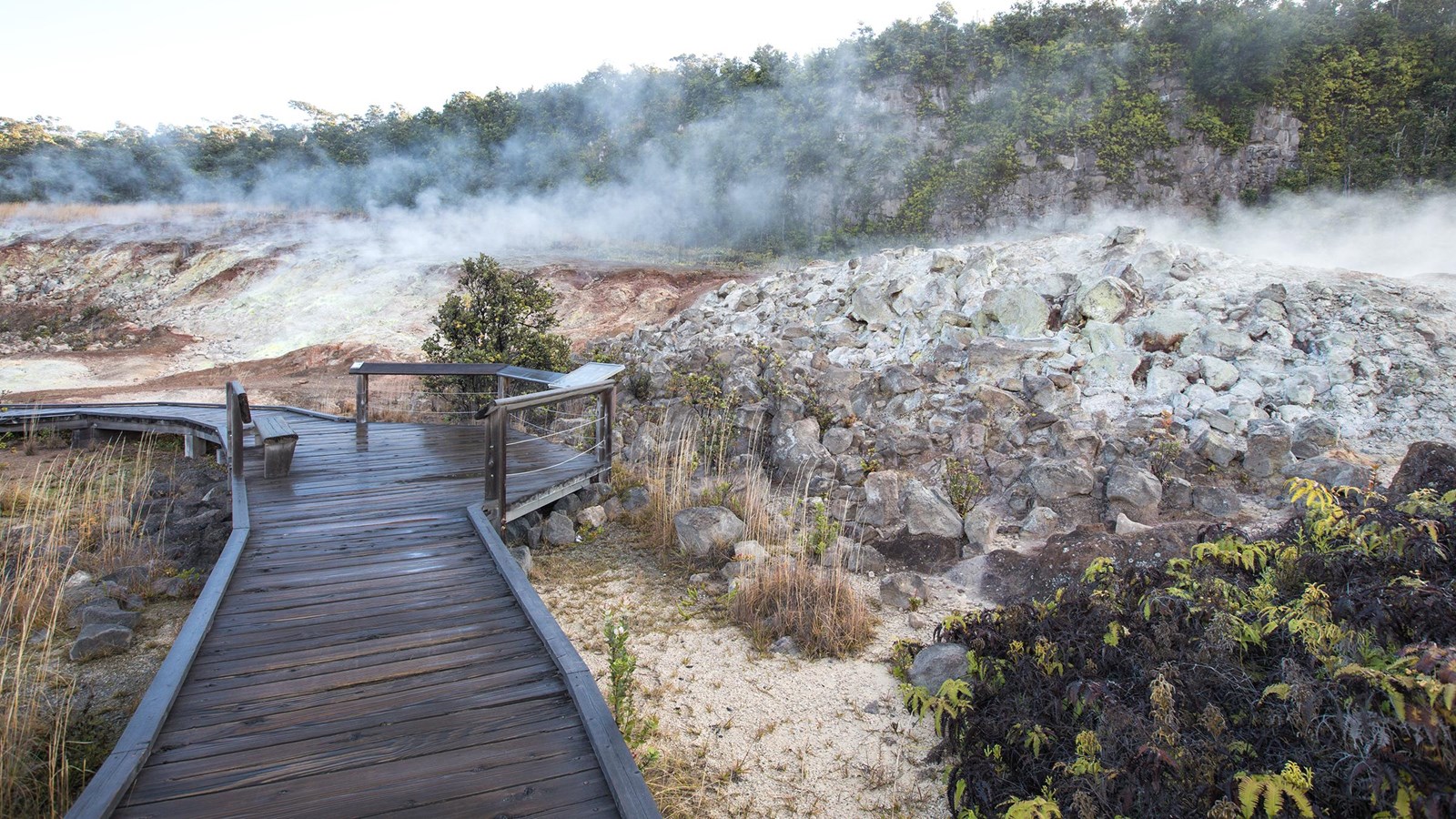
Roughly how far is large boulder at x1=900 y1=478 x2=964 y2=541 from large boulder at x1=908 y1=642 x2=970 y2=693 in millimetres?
1958

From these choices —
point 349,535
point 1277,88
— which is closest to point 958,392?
point 349,535

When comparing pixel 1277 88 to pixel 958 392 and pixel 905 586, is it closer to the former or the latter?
pixel 958 392

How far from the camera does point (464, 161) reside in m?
27.5

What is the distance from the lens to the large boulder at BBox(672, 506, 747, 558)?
18.9ft

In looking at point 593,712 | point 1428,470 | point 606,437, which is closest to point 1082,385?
point 1428,470

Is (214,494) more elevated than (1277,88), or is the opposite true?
(1277,88)

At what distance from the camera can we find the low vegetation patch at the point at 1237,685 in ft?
7.57

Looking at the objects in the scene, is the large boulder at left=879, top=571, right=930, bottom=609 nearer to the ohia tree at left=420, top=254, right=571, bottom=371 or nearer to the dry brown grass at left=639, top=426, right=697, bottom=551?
the dry brown grass at left=639, top=426, right=697, bottom=551

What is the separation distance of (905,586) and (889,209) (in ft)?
56.1

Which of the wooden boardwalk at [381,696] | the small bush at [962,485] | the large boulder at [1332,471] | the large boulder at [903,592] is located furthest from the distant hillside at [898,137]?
the wooden boardwalk at [381,696]

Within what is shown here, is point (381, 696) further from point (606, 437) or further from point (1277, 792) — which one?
point (606, 437)

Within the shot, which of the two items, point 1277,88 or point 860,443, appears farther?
point 1277,88

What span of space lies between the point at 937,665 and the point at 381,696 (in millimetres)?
2672

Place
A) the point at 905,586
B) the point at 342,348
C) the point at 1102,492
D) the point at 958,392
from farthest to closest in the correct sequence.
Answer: the point at 342,348 < the point at 958,392 < the point at 1102,492 < the point at 905,586
